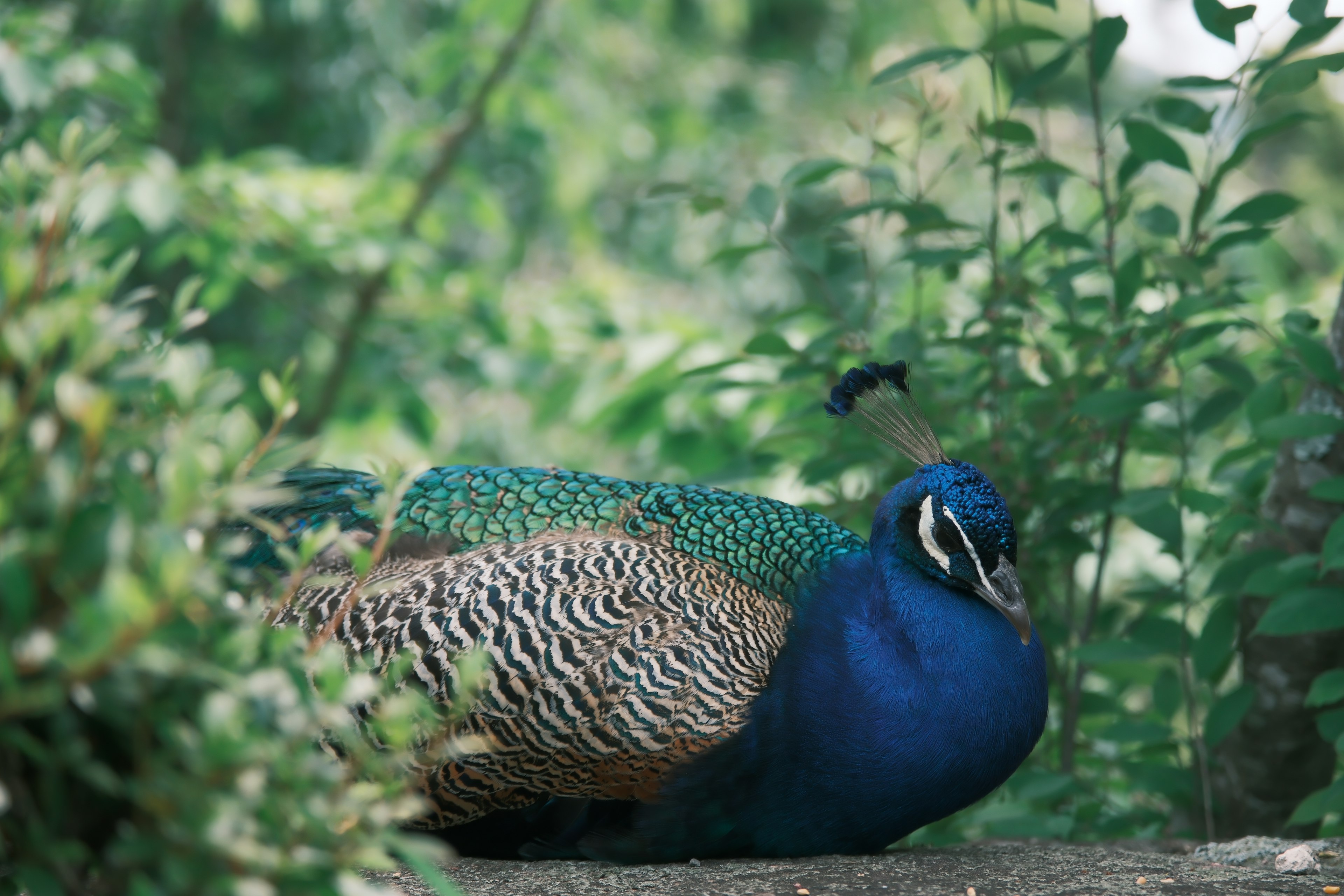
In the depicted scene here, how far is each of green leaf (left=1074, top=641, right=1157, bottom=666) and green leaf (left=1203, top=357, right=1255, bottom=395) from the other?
0.55 m

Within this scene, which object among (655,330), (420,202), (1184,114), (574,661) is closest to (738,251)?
(1184,114)

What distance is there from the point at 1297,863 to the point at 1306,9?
1490 mm

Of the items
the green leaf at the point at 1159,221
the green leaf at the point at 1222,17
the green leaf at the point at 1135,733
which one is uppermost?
the green leaf at the point at 1222,17

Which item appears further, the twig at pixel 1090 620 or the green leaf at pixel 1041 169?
the twig at pixel 1090 620

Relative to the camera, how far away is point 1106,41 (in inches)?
93.4

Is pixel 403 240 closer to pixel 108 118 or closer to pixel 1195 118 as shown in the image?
pixel 108 118

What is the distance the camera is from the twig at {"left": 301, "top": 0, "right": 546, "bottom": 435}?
4.98 m

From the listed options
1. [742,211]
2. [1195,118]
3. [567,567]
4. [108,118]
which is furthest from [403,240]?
[1195,118]

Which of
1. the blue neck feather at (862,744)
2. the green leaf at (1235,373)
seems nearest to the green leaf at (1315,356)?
the green leaf at (1235,373)

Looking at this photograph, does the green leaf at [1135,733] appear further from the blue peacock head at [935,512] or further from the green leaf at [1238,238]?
the green leaf at [1238,238]

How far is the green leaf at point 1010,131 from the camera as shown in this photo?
245 centimetres

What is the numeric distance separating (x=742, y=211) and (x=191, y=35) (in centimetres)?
488

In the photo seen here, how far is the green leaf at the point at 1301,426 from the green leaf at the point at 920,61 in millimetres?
909

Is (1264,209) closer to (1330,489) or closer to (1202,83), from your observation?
(1202,83)
